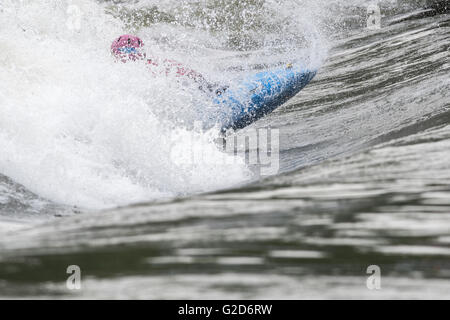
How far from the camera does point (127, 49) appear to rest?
20.9 ft

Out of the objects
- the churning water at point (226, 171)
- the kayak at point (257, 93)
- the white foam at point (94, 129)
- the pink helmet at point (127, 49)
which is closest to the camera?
the churning water at point (226, 171)

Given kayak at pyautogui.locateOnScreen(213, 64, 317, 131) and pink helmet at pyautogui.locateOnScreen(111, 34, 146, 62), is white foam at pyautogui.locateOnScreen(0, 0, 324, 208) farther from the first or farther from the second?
kayak at pyautogui.locateOnScreen(213, 64, 317, 131)

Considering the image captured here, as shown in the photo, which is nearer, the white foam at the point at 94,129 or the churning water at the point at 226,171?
the churning water at the point at 226,171

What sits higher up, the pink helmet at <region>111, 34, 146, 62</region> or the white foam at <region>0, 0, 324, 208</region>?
the pink helmet at <region>111, 34, 146, 62</region>

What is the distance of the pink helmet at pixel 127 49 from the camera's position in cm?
632

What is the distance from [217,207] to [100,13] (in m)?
11.1

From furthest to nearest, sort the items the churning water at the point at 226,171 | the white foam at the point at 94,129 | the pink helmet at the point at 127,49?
the pink helmet at the point at 127,49
the white foam at the point at 94,129
the churning water at the point at 226,171

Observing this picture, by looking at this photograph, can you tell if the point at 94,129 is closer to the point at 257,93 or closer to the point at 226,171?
the point at 226,171

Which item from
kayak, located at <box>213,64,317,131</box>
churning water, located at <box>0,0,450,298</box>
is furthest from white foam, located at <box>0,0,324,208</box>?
kayak, located at <box>213,64,317,131</box>

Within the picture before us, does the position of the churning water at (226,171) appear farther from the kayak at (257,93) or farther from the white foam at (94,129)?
the kayak at (257,93)

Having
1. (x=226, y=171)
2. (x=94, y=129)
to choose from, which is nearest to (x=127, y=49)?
(x=94, y=129)

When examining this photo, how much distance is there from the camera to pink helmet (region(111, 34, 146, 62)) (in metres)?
6.32

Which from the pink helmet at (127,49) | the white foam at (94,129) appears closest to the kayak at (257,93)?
the white foam at (94,129)
